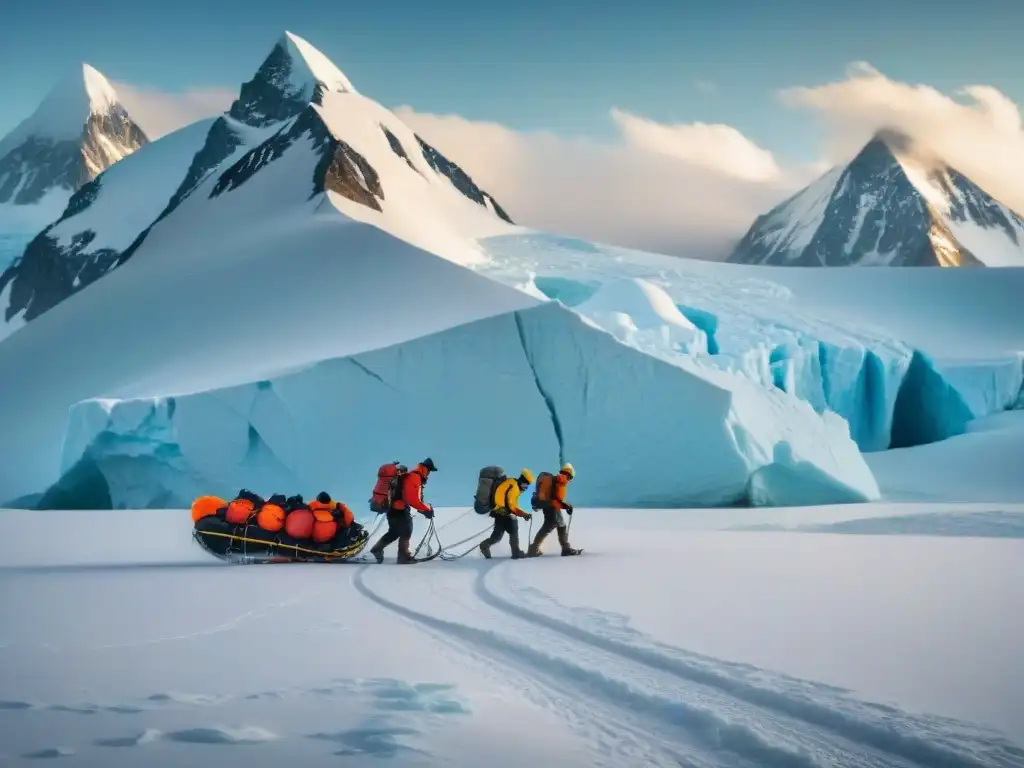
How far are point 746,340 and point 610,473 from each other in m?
6.62

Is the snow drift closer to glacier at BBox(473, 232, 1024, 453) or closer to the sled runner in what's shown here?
glacier at BBox(473, 232, 1024, 453)

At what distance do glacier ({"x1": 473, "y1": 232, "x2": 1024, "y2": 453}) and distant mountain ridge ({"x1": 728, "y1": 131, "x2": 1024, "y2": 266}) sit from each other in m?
141

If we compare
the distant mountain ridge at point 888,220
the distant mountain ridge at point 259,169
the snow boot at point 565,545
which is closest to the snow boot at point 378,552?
the snow boot at point 565,545

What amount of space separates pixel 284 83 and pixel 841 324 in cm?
4254

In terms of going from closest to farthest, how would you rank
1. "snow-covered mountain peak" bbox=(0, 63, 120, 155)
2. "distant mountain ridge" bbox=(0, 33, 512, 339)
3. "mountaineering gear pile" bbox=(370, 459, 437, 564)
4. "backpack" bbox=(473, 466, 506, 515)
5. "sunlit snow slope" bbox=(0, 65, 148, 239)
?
"mountaineering gear pile" bbox=(370, 459, 437, 564) < "backpack" bbox=(473, 466, 506, 515) < "distant mountain ridge" bbox=(0, 33, 512, 339) < "sunlit snow slope" bbox=(0, 65, 148, 239) < "snow-covered mountain peak" bbox=(0, 63, 120, 155)

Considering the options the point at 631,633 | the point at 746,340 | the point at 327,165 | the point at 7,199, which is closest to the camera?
the point at 631,633

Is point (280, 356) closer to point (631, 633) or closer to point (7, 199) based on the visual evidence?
point (631, 633)

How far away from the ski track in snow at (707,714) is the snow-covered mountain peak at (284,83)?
54.7 m

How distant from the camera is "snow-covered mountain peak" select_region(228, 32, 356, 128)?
184ft

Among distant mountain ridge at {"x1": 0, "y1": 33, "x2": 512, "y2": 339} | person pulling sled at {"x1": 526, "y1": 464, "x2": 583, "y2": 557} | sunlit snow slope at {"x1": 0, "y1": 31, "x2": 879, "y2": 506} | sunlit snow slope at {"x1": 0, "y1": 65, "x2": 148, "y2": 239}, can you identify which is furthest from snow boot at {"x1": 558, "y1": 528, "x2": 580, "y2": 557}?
sunlit snow slope at {"x1": 0, "y1": 65, "x2": 148, "y2": 239}

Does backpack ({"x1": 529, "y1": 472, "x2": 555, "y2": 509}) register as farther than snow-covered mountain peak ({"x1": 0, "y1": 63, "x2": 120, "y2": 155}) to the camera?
No

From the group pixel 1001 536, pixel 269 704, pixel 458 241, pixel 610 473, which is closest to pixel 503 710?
pixel 269 704

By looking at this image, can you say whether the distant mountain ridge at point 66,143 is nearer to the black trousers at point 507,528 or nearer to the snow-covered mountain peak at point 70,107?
the snow-covered mountain peak at point 70,107

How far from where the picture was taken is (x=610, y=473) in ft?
48.4
